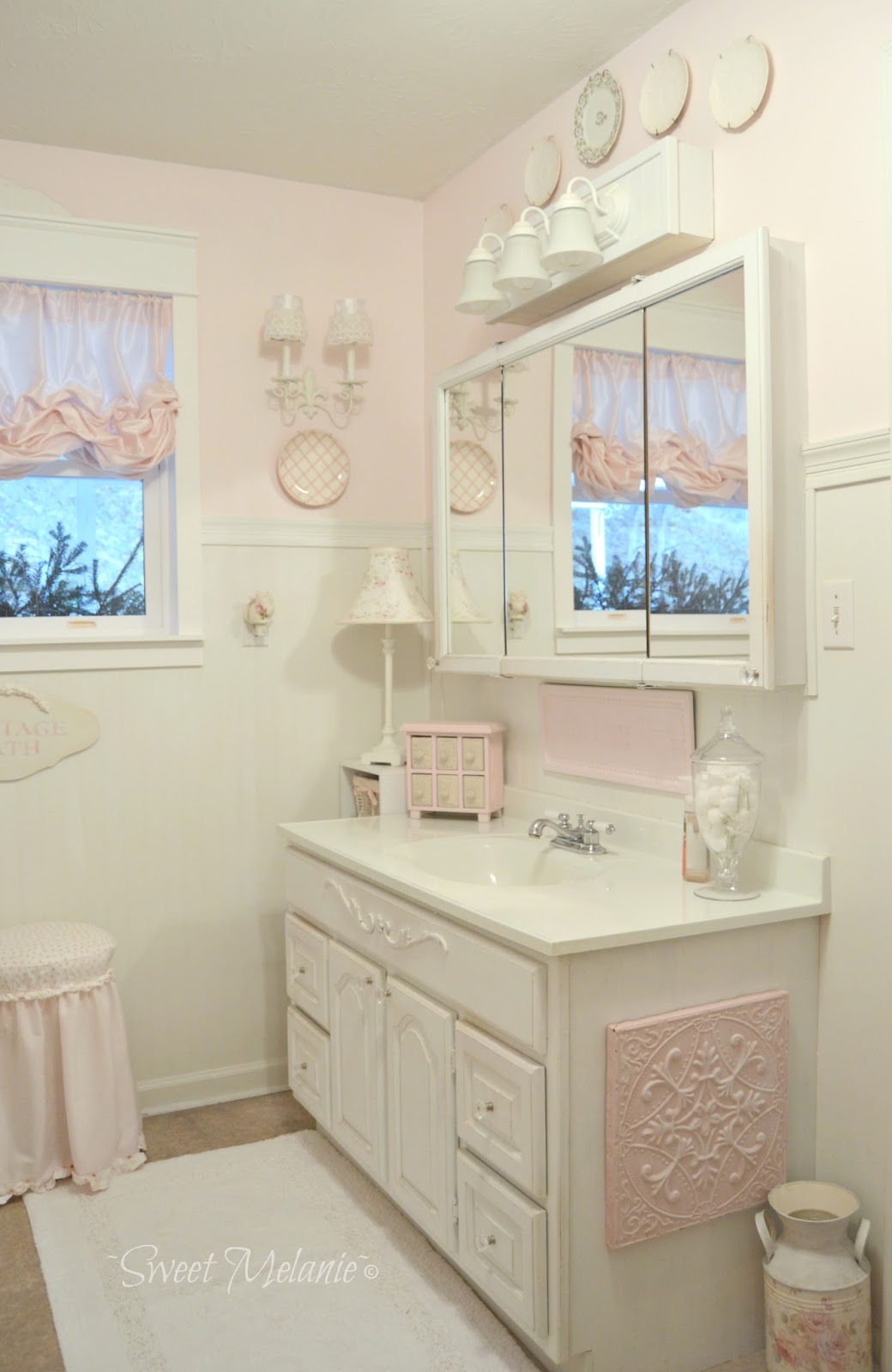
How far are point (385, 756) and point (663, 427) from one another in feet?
4.30

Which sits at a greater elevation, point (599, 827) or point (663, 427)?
point (663, 427)

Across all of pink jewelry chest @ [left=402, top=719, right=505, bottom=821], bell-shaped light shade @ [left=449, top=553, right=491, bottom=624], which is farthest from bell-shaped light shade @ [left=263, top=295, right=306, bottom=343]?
pink jewelry chest @ [left=402, top=719, right=505, bottom=821]

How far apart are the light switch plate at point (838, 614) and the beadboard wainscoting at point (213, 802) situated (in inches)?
63.5

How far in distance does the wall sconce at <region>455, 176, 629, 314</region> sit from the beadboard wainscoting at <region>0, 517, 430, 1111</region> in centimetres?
94

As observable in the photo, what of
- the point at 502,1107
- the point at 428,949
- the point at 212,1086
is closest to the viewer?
the point at 502,1107

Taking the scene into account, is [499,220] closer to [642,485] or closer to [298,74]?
[298,74]

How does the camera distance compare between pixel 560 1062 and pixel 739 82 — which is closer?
pixel 560 1062

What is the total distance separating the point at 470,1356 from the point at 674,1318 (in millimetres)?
367

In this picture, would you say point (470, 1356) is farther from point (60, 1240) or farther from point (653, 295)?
point (653, 295)

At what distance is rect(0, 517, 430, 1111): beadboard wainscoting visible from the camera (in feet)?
10.0

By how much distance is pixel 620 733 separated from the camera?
258cm

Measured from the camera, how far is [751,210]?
2166 millimetres

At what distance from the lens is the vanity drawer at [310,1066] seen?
2746 mm

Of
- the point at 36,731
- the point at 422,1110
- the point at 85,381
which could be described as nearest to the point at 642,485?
the point at 422,1110
